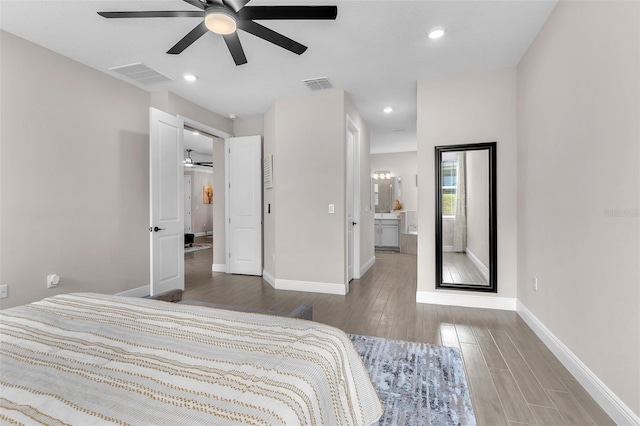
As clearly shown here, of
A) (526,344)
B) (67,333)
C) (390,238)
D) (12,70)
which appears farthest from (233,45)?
(390,238)

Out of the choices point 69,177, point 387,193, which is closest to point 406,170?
point 387,193

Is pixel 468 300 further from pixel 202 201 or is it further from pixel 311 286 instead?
pixel 202 201

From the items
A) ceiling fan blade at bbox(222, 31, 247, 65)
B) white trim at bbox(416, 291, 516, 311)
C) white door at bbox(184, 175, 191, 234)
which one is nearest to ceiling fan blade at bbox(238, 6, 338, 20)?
ceiling fan blade at bbox(222, 31, 247, 65)

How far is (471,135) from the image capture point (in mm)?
3473

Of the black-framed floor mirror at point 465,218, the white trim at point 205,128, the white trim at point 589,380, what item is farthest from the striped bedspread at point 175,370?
the white trim at point 205,128

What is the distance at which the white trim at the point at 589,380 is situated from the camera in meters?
1.55

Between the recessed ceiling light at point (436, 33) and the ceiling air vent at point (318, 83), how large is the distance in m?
1.28

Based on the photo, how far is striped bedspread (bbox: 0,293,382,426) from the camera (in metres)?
0.76

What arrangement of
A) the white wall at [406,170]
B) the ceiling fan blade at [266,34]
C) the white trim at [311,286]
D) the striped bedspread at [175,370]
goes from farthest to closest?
the white wall at [406,170] → the white trim at [311,286] → the ceiling fan blade at [266,34] → the striped bedspread at [175,370]

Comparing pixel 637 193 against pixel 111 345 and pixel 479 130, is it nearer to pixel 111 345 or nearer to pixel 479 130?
pixel 479 130

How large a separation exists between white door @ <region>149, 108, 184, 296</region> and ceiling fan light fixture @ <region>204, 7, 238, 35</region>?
2.19m

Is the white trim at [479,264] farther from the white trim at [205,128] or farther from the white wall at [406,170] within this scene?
the white wall at [406,170]

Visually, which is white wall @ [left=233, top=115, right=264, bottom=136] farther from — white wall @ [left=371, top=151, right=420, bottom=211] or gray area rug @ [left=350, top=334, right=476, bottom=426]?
white wall @ [left=371, top=151, right=420, bottom=211]

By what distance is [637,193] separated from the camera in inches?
58.3
